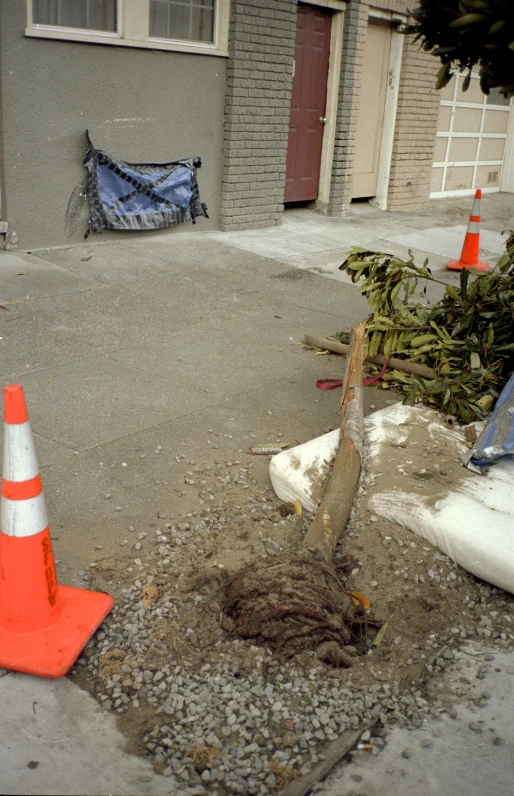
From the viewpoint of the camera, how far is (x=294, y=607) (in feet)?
10.1

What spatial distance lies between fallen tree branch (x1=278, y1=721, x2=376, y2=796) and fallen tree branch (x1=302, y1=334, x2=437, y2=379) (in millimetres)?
3211

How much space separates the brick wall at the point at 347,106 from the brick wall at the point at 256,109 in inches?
52.6

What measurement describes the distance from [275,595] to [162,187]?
288 inches

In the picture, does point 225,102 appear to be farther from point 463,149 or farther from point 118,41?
point 463,149

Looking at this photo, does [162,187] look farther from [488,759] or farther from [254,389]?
[488,759]

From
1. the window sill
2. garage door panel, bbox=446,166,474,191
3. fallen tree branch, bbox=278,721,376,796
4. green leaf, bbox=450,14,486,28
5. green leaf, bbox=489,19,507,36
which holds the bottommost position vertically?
fallen tree branch, bbox=278,721,376,796

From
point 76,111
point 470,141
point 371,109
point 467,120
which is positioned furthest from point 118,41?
point 470,141

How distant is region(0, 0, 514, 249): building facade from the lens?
8227 millimetres

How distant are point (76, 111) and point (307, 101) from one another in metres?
4.21

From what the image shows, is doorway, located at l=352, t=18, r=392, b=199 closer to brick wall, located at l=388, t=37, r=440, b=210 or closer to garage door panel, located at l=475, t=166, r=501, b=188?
brick wall, located at l=388, t=37, r=440, b=210

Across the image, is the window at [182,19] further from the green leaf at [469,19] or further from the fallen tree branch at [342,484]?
the green leaf at [469,19]

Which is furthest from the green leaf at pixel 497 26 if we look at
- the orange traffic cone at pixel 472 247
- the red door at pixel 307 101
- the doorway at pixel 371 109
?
the doorway at pixel 371 109

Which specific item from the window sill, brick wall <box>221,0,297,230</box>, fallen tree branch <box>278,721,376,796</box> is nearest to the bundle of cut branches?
fallen tree branch <box>278,721,376,796</box>

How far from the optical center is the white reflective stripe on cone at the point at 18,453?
2.89 metres
